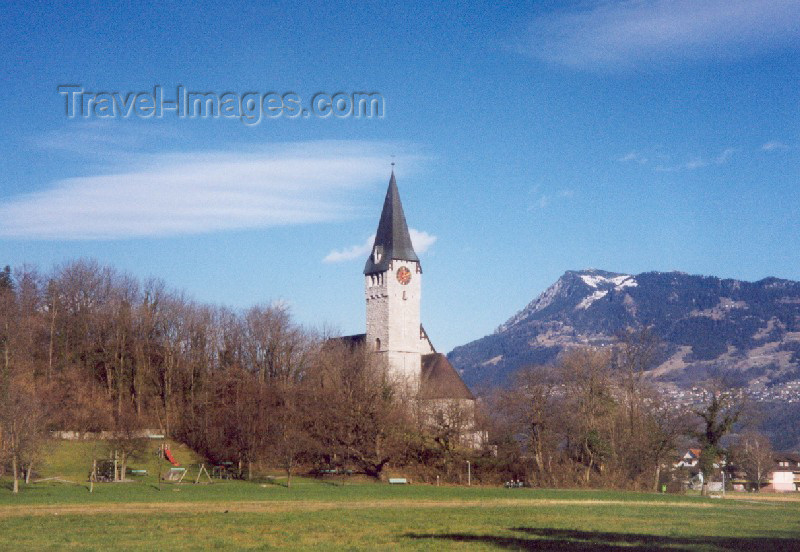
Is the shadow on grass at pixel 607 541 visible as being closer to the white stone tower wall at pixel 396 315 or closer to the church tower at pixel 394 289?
the white stone tower wall at pixel 396 315

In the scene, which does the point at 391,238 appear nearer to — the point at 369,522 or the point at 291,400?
the point at 291,400

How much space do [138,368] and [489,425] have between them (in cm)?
2986

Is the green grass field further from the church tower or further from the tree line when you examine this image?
the church tower

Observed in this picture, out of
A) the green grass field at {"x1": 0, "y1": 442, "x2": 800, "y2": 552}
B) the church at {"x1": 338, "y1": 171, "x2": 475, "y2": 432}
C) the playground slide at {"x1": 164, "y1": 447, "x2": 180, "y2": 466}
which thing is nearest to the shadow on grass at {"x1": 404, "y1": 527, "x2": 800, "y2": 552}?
the green grass field at {"x1": 0, "y1": 442, "x2": 800, "y2": 552}

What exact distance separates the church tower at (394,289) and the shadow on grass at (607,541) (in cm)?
8882

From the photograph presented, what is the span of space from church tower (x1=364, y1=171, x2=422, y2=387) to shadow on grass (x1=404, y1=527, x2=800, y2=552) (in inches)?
3497

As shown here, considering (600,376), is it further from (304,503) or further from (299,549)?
(299,549)

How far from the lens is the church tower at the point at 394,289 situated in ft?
384

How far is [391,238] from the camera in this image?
392 feet

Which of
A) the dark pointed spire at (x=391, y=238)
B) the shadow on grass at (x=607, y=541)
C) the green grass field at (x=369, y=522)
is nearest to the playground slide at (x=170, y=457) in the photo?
the green grass field at (x=369, y=522)

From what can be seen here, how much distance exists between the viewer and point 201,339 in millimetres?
90062

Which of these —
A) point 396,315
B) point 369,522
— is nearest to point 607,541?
point 369,522

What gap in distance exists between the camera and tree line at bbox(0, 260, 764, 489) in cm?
7081

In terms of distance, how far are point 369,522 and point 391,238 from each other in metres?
88.9
